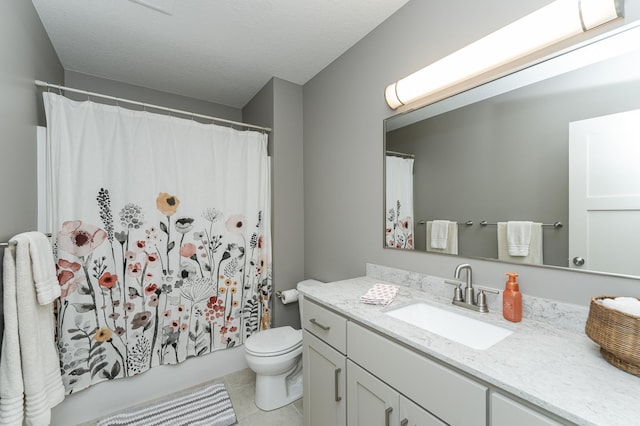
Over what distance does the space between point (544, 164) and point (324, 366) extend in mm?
1285

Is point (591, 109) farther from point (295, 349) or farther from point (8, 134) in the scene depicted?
point (8, 134)

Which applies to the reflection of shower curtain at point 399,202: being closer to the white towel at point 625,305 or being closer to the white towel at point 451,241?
the white towel at point 451,241

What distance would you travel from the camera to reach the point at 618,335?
65cm

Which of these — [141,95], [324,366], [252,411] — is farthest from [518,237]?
[141,95]

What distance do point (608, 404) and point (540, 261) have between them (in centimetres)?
56

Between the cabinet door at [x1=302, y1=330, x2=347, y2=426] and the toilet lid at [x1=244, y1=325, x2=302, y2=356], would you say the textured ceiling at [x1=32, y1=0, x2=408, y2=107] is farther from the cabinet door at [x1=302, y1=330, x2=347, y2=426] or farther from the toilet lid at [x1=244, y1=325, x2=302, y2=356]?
the toilet lid at [x1=244, y1=325, x2=302, y2=356]

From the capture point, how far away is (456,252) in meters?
1.29

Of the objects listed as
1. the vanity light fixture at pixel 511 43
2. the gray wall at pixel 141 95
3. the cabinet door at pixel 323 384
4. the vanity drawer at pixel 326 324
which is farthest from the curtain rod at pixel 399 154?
the gray wall at pixel 141 95

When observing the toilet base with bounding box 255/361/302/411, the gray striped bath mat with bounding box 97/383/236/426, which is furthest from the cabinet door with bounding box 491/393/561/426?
the gray striped bath mat with bounding box 97/383/236/426

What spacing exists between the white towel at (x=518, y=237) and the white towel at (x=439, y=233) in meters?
0.28

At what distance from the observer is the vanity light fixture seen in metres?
0.88

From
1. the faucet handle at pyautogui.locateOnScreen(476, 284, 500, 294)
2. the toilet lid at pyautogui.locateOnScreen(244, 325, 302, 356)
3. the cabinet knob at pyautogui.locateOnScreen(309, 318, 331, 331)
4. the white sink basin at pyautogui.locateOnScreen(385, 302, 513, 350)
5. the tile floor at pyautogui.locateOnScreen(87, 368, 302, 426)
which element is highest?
the faucet handle at pyautogui.locateOnScreen(476, 284, 500, 294)

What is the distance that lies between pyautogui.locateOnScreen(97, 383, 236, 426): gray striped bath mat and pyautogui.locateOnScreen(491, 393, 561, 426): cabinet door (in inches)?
62.9

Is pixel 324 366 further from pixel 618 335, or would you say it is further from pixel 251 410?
pixel 618 335
